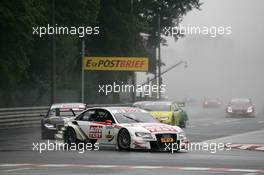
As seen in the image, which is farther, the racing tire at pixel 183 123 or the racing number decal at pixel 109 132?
the racing tire at pixel 183 123

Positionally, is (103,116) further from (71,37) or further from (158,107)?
(71,37)

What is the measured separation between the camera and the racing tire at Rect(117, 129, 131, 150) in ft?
80.7

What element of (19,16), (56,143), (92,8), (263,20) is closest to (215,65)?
(263,20)

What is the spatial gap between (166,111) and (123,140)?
1457 cm

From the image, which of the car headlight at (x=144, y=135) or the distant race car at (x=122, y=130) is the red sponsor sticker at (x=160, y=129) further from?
the car headlight at (x=144, y=135)

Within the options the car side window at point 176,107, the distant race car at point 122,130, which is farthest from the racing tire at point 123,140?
the car side window at point 176,107

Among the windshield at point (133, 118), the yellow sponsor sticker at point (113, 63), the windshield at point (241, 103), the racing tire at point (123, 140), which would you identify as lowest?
the racing tire at point (123, 140)

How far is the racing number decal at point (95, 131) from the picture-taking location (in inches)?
1022

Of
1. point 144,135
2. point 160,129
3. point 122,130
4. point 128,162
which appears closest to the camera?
point 128,162

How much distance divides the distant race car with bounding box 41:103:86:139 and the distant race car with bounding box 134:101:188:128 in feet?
16.2

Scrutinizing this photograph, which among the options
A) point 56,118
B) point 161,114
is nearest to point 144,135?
point 56,118

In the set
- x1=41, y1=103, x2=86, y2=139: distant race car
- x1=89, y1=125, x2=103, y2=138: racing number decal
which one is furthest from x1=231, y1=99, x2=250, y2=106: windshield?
x1=89, y1=125, x2=103, y2=138: racing number decal

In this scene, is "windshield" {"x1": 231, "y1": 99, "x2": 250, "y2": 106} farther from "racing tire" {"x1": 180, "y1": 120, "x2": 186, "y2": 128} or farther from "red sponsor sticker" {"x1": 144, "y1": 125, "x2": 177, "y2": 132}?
"red sponsor sticker" {"x1": 144, "y1": 125, "x2": 177, "y2": 132}

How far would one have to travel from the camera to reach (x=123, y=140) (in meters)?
24.8
